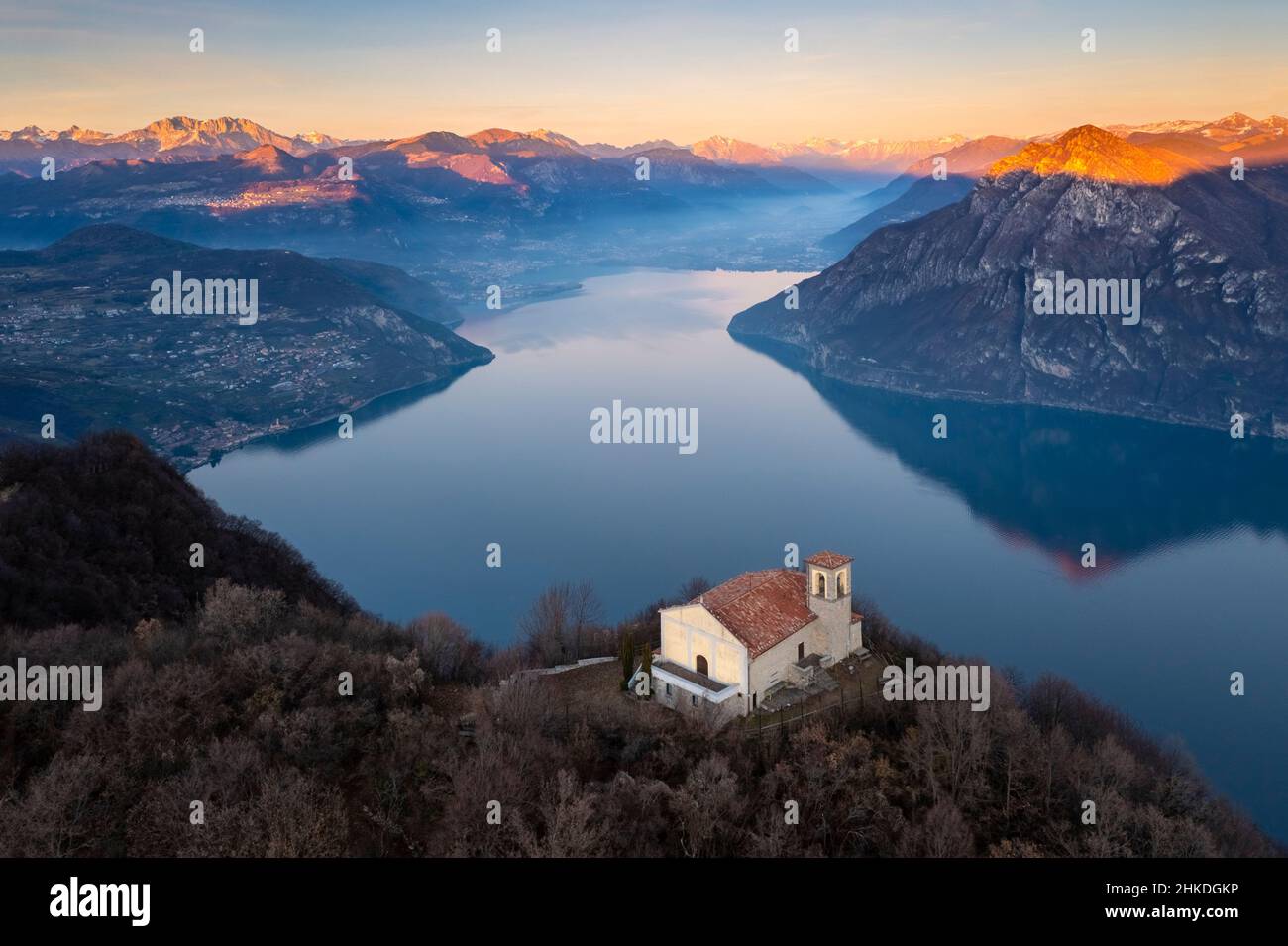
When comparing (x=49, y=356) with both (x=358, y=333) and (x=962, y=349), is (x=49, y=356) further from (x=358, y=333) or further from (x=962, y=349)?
(x=962, y=349)

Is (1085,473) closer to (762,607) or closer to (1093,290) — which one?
(1093,290)

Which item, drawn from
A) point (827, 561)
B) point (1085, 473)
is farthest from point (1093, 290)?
point (827, 561)

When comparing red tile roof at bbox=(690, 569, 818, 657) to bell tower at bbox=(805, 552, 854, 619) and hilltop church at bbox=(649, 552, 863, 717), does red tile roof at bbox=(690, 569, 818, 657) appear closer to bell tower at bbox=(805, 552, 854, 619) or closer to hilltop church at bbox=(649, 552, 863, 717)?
hilltop church at bbox=(649, 552, 863, 717)

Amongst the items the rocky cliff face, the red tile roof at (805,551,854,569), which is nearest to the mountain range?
the rocky cliff face

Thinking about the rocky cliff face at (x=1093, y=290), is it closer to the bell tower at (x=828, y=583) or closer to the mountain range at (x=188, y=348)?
the mountain range at (x=188, y=348)

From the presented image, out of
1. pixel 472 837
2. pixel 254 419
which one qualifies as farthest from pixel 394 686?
pixel 254 419

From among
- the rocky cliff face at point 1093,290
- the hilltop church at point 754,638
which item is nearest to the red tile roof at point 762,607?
the hilltop church at point 754,638
